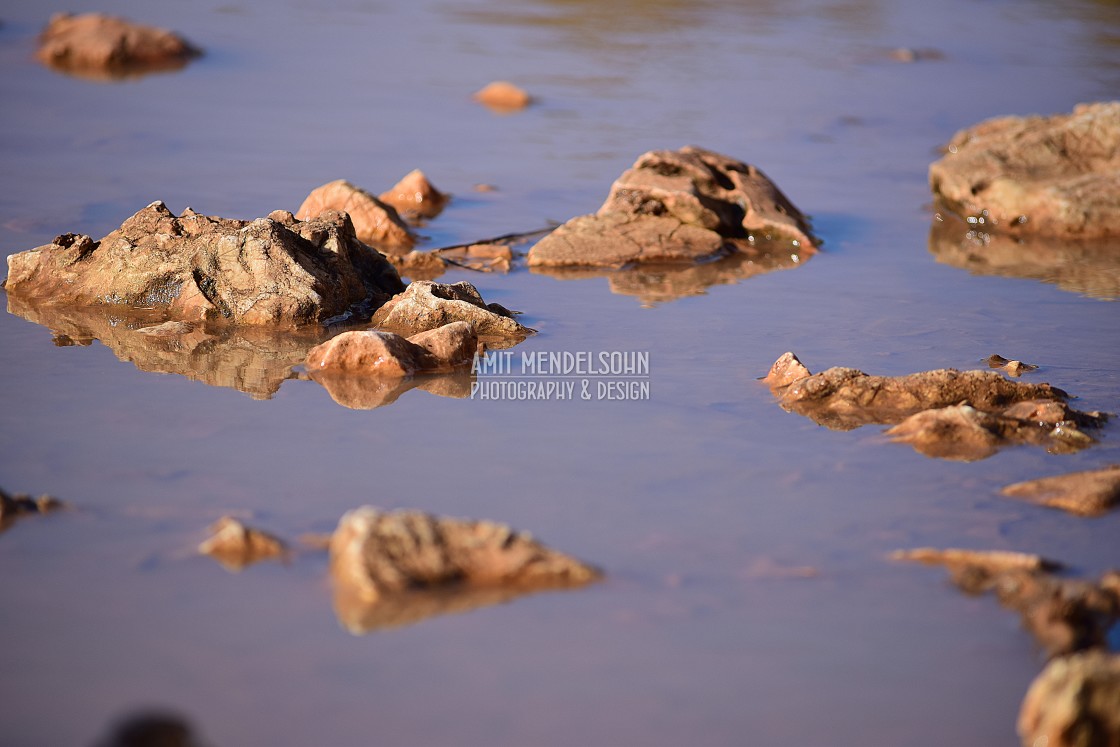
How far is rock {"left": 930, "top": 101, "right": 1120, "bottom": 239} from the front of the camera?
7.95 meters

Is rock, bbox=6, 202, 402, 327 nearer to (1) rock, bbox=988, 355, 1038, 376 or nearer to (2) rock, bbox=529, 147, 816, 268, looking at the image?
(2) rock, bbox=529, 147, 816, 268

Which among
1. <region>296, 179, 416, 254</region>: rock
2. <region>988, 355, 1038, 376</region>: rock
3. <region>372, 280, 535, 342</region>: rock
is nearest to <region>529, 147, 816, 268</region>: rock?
<region>296, 179, 416, 254</region>: rock

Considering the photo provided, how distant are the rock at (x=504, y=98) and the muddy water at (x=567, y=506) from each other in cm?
257

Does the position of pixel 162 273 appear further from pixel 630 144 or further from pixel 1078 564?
pixel 630 144

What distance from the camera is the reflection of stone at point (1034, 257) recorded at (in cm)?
692

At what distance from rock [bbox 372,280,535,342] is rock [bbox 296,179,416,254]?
1436mm

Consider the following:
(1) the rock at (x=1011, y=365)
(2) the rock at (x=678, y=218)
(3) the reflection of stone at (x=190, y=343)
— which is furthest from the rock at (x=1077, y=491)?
(2) the rock at (x=678, y=218)

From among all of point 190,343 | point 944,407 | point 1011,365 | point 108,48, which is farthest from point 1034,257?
point 108,48

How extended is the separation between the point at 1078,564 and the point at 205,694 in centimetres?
235

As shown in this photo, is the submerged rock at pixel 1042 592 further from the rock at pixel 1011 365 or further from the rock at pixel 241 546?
the rock at pixel 1011 365

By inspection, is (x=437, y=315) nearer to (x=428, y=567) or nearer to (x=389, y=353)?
(x=389, y=353)

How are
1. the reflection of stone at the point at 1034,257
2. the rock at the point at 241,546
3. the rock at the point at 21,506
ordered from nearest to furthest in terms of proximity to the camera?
the rock at the point at 241,546 < the rock at the point at 21,506 < the reflection of stone at the point at 1034,257

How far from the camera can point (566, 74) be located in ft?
42.6

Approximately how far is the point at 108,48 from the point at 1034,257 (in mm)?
9104
